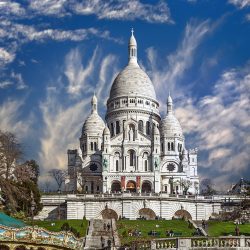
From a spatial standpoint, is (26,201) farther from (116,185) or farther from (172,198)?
(116,185)

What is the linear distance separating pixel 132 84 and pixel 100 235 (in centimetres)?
7557

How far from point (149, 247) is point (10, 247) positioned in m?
13.3

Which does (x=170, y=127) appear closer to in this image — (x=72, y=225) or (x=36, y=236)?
(x=72, y=225)

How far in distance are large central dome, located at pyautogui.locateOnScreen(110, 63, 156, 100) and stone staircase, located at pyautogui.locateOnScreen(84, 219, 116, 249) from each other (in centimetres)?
6274

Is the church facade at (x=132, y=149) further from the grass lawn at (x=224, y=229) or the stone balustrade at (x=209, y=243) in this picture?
the stone balustrade at (x=209, y=243)

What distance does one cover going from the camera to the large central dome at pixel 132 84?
131 meters

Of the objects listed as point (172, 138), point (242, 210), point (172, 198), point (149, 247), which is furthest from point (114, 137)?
point (149, 247)

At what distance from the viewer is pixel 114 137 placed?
121m

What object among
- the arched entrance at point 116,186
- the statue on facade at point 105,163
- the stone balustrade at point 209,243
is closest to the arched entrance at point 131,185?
the arched entrance at point 116,186

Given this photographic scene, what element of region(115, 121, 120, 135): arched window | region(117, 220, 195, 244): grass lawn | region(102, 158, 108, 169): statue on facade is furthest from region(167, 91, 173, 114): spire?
region(117, 220, 195, 244): grass lawn

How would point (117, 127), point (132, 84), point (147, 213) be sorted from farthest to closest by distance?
point (132, 84), point (117, 127), point (147, 213)

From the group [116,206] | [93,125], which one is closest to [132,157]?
[93,125]

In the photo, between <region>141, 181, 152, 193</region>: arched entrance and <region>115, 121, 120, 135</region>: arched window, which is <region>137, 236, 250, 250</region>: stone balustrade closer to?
<region>141, 181, 152, 193</region>: arched entrance

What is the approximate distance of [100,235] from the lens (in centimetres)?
5831
